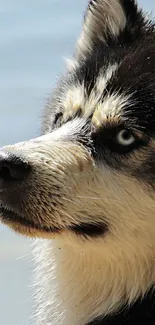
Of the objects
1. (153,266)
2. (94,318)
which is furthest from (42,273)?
(153,266)

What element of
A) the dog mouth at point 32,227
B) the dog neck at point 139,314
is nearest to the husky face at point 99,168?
the dog mouth at point 32,227

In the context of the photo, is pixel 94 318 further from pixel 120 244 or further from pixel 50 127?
pixel 50 127

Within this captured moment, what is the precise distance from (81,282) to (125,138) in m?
0.42

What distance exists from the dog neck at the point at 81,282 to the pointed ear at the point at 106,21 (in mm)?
669

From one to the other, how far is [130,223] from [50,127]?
527 mm

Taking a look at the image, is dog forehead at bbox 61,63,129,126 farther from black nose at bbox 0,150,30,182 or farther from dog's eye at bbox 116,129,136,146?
black nose at bbox 0,150,30,182

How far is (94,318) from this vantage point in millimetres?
2016

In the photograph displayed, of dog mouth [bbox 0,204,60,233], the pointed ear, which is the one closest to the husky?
dog mouth [bbox 0,204,60,233]

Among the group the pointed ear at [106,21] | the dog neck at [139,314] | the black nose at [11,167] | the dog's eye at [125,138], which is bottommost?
the dog neck at [139,314]

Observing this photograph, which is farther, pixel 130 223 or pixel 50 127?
pixel 50 127

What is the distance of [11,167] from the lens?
175cm

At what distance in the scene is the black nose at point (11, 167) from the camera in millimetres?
1747

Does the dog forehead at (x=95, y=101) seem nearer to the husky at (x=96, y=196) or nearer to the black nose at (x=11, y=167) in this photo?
the husky at (x=96, y=196)

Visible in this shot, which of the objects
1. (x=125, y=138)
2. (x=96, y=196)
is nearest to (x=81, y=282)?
(x=96, y=196)
